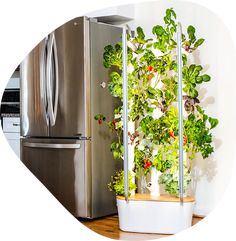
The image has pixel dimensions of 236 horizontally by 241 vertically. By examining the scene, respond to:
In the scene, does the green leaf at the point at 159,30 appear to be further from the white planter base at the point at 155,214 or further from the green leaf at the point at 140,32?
the white planter base at the point at 155,214

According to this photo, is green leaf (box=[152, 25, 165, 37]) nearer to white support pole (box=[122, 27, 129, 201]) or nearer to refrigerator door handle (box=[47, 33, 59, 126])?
white support pole (box=[122, 27, 129, 201])

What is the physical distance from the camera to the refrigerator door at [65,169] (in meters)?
4.30

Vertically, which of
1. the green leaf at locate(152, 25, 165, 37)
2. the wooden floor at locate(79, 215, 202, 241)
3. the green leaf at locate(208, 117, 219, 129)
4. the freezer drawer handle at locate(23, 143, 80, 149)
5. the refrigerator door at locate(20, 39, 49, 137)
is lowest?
the wooden floor at locate(79, 215, 202, 241)

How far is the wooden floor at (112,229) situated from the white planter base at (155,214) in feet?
0.19

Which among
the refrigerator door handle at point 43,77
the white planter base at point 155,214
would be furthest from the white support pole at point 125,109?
the refrigerator door handle at point 43,77

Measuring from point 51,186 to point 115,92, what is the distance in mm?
1040

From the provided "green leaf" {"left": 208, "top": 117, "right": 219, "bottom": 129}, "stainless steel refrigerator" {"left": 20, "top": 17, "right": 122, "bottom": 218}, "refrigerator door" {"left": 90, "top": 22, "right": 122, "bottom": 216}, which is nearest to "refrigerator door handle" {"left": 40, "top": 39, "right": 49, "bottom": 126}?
"stainless steel refrigerator" {"left": 20, "top": 17, "right": 122, "bottom": 218}

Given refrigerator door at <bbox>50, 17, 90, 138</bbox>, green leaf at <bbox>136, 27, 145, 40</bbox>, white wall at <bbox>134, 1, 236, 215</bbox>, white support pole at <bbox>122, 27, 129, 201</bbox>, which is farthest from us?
refrigerator door at <bbox>50, 17, 90, 138</bbox>

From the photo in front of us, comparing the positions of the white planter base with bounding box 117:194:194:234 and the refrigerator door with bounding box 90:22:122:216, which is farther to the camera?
the refrigerator door with bounding box 90:22:122:216

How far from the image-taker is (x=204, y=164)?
4.31 meters

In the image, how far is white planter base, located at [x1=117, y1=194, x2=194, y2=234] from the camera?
3.80m

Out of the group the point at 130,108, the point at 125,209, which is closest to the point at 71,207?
the point at 125,209

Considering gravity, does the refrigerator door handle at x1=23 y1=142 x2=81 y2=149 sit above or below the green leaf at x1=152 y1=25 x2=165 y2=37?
below

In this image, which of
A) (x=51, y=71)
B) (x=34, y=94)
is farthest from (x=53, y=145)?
(x=51, y=71)
